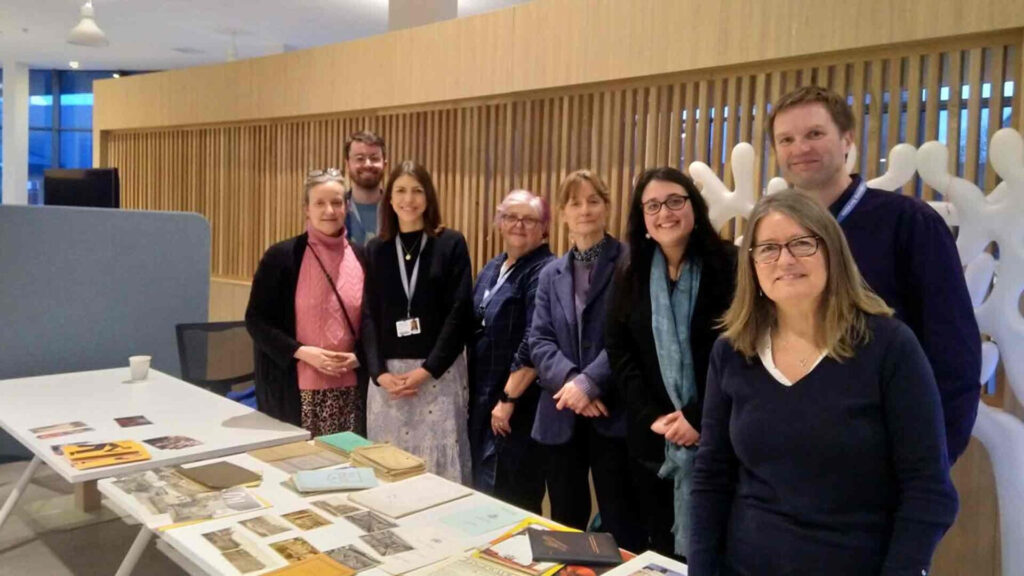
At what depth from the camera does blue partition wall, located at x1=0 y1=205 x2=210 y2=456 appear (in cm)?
393

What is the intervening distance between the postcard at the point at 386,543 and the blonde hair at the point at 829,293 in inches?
34.4

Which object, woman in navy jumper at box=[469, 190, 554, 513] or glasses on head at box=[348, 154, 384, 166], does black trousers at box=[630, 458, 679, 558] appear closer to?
woman in navy jumper at box=[469, 190, 554, 513]

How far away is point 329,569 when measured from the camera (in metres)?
1.62

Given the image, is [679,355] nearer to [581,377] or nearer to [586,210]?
[581,377]

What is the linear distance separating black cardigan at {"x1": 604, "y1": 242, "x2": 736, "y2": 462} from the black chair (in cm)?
220

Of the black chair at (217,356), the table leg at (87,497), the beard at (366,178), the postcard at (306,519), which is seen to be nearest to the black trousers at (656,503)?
the postcard at (306,519)

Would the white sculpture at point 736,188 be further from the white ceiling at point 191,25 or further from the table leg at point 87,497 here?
the white ceiling at point 191,25

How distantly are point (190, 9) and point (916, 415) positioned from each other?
844 centimetres

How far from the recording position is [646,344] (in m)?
2.32

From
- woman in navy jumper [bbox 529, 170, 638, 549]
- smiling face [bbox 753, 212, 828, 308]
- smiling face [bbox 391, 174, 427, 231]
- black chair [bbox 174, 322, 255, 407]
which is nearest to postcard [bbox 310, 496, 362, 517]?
woman in navy jumper [bbox 529, 170, 638, 549]

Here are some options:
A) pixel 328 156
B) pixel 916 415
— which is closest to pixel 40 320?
pixel 328 156

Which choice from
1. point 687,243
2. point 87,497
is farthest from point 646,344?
point 87,497

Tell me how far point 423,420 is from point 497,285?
624 millimetres

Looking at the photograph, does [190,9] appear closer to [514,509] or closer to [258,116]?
[258,116]
